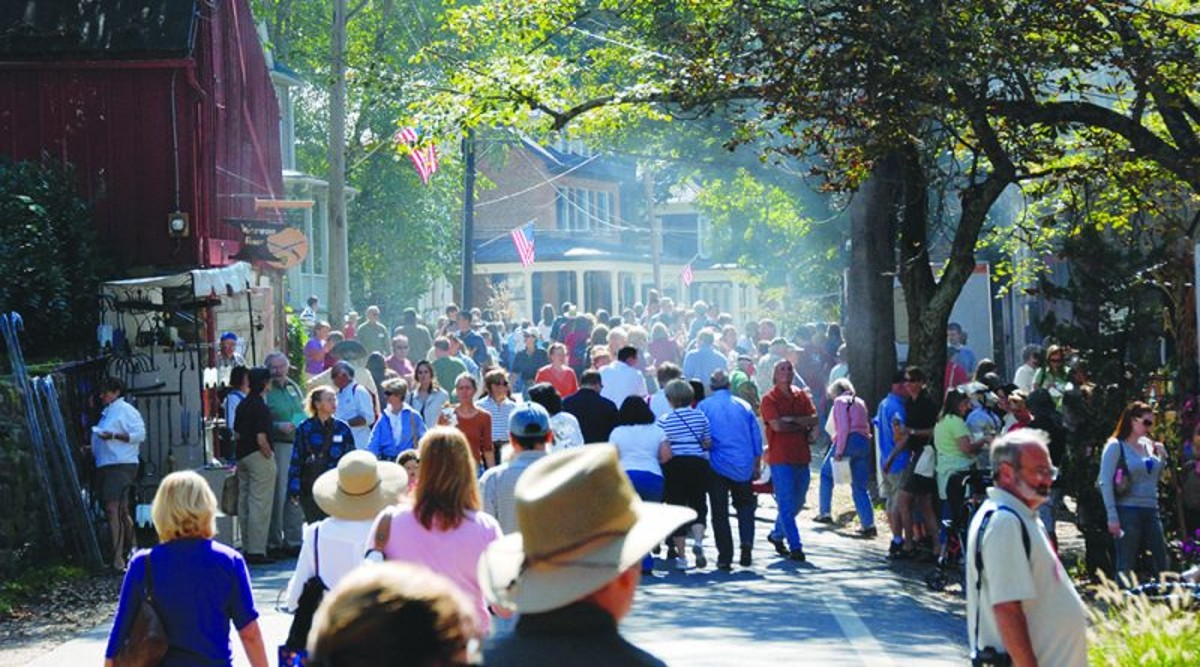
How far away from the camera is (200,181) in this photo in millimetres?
27125

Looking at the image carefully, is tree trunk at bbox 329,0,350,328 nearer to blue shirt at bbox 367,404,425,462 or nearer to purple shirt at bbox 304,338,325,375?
purple shirt at bbox 304,338,325,375

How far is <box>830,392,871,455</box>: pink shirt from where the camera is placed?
19.9 meters

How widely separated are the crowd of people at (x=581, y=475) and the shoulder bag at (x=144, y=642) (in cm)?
5

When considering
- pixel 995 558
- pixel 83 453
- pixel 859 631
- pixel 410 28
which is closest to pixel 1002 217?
pixel 410 28

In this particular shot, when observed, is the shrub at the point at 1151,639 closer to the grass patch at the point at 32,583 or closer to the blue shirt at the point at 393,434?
the blue shirt at the point at 393,434

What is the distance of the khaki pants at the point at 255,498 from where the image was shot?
59.5 ft

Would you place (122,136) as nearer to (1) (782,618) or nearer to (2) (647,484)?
(2) (647,484)

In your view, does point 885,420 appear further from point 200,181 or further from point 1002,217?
point 1002,217

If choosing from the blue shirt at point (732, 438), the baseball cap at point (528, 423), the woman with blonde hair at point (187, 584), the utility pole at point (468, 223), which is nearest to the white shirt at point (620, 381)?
the blue shirt at point (732, 438)

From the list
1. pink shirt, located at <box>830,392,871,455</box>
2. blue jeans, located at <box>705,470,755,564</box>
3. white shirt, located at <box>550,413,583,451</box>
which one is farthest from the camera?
pink shirt, located at <box>830,392,871,455</box>

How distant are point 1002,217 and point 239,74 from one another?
1900 centimetres

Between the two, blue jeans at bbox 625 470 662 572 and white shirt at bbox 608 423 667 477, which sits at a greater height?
white shirt at bbox 608 423 667 477

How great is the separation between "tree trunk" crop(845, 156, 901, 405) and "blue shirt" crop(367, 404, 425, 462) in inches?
302

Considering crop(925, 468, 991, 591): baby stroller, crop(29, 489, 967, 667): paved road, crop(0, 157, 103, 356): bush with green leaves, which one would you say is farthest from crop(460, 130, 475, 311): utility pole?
crop(925, 468, 991, 591): baby stroller
